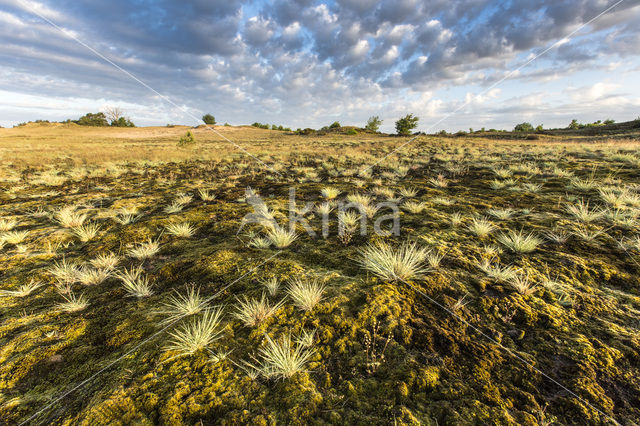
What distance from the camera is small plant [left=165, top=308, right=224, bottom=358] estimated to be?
73.4 inches

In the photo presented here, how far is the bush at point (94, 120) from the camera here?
64.8 metres

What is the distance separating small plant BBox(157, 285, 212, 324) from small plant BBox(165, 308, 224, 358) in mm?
146

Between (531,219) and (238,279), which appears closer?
(238,279)

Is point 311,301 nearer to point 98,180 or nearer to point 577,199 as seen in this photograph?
point 577,199

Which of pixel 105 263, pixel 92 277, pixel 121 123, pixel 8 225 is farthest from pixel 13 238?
pixel 121 123

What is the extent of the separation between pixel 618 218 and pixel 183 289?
20.4 feet

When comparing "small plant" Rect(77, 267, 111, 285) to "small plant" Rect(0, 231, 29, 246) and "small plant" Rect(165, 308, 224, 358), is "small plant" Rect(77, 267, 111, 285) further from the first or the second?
"small plant" Rect(0, 231, 29, 246)

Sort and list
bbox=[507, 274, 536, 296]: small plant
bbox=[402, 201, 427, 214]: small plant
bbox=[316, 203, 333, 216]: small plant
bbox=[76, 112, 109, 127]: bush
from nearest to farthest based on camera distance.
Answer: bbox=[507, 274, 536, 296]: small plant < bbox=[402, 201, 427, 214]: small plant < bbox=[316, 203, 333, 216]: small plant < bbox=[76, 112, 109, 127]: bush

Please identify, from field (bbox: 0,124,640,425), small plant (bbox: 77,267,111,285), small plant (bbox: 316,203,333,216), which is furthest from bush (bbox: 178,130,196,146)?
small plant (bbox: 77,267,111,285)

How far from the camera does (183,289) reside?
108 inches

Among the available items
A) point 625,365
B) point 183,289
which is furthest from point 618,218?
point 183,289

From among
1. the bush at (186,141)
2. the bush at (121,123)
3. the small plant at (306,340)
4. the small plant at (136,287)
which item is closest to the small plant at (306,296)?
the small plant at (306,340)

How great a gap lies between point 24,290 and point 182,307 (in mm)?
2124

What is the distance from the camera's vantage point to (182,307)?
229 centimetres
